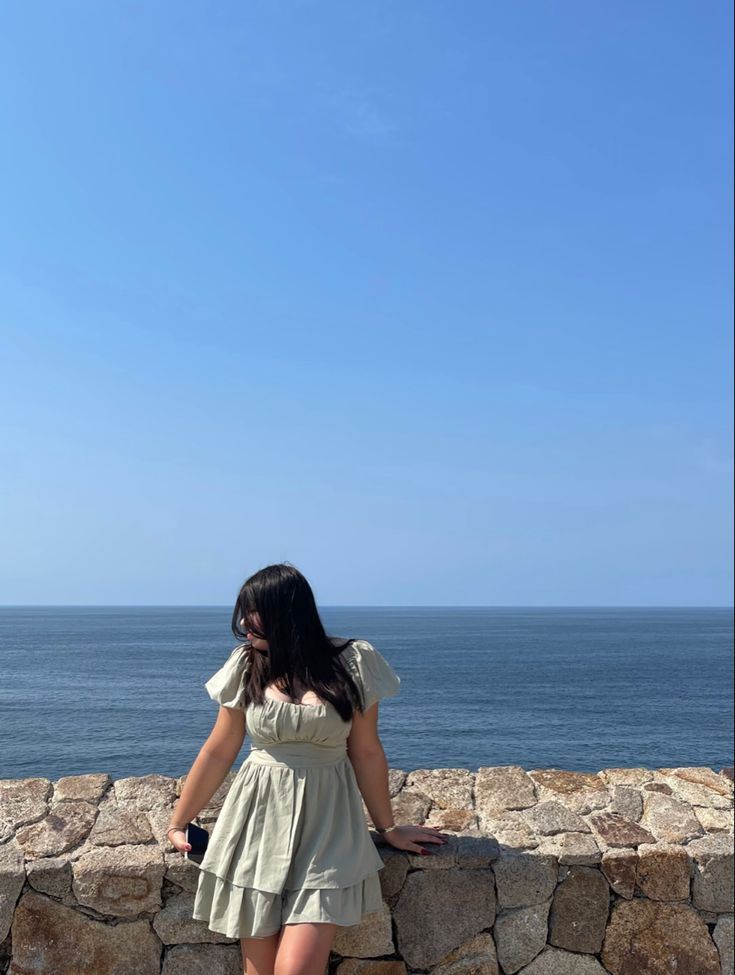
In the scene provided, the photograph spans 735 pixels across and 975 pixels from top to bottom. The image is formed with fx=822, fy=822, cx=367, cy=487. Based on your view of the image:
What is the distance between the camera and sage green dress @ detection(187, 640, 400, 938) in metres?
2.97

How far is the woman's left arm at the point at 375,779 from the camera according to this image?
318cm

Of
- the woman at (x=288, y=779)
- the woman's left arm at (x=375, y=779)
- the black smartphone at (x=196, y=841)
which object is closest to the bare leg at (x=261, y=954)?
the woman at (x=288, y=779)

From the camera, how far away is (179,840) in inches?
127

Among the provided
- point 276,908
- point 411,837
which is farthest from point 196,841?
point 411,837

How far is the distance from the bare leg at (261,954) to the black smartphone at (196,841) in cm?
37

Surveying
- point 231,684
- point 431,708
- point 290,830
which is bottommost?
point 431,708

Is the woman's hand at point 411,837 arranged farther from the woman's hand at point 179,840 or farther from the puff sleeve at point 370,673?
the woman's hand at point 179,840

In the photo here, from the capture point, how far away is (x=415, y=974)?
3.50m

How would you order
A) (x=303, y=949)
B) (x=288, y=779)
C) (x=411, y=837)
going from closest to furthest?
(x=303, y=949) → (x=288, y=779) → (x=411, y=837)

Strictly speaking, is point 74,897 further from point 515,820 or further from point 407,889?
point 515,820

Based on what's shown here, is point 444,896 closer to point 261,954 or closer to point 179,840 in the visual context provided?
point 261,954

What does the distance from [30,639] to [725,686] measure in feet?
138

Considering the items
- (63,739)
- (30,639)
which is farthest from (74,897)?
(30,639)

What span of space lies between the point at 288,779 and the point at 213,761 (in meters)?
0.32
